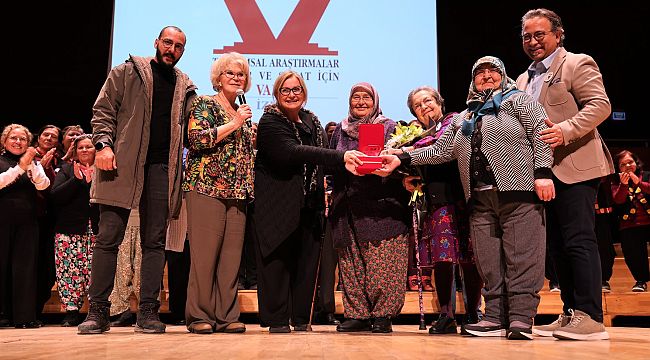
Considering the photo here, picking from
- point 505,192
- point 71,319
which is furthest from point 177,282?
point 505,192

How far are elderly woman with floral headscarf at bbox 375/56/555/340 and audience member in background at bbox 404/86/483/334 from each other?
0.17m

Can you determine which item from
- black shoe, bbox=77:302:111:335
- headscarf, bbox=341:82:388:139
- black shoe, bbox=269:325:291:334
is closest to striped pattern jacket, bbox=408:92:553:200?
headscarf, bbox=341:82:388:139

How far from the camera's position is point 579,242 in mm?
2631

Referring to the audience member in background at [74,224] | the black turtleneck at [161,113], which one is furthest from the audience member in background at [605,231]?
the audience member in background at [74,224]

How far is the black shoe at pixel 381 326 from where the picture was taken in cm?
296

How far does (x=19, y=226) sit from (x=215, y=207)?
1.81 meters

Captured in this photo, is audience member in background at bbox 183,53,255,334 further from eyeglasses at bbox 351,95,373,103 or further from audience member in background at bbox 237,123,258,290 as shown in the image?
audience member in background at bbox 237,123,258,290

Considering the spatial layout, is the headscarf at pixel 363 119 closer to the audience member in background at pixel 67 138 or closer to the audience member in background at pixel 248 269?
the audience member in background at pixel 248 269

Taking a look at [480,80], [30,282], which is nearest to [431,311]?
[480,80]

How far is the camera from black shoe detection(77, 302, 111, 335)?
276 cm

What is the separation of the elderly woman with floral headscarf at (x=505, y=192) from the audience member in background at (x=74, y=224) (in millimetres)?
2599

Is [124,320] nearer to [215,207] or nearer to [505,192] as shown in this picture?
[215,207]

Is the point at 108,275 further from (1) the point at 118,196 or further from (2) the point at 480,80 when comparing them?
(2) the point at 480,80

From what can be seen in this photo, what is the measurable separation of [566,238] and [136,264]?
2.78 metres
